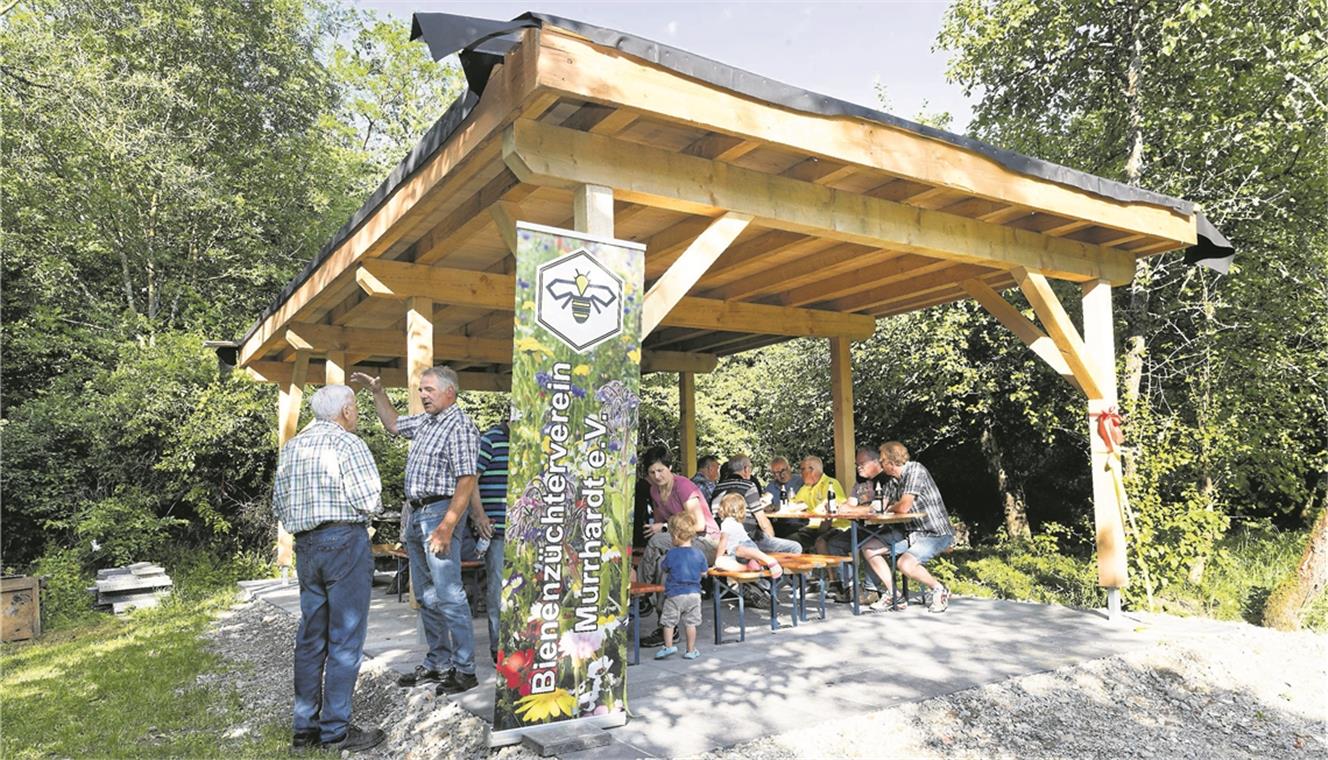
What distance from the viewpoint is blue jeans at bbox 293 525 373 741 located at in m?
3.35

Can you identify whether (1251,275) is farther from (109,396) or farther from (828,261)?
(109,396)

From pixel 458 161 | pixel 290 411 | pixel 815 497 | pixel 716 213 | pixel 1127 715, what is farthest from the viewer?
pixel 290 411

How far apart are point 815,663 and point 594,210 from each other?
255 cm

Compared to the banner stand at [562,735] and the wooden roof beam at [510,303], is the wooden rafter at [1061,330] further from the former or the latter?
the banner stand at [562,735]

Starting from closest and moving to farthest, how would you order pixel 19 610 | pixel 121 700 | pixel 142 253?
1. pixel 121 700
2. pixel 19 610
3. pixel 142 253

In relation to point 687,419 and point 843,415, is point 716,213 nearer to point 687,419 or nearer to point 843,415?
point 843,415

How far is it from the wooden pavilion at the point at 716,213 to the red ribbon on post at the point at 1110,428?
0.07m

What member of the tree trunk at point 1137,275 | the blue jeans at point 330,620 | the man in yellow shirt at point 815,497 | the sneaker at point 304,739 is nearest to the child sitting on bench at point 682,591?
the blue jeans at point 330,620

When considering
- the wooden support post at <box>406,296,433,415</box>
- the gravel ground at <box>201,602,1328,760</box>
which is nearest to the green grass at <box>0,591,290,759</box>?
the gravel ground at <box>201,602,1328,760</box>

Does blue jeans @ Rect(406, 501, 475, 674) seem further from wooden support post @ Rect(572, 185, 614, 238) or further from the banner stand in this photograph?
wooden support post @ Rect(572, 185, 614, 238)

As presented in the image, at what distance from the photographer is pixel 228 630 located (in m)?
6.88

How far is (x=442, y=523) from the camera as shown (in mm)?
3672

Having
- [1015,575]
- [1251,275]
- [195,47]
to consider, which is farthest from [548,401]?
[195,47]

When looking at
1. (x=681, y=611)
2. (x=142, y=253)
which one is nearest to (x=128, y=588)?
(x=142, y=253)
